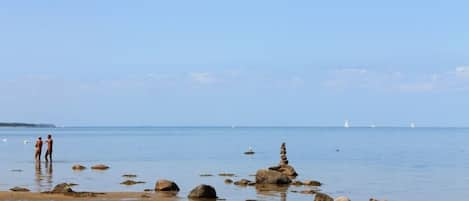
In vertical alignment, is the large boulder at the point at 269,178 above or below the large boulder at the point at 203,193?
above

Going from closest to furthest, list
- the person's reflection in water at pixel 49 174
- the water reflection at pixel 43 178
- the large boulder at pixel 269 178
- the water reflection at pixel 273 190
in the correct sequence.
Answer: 1. the water reflection at pixel 273 190
2. the water reflection at pixel 43 178
3. the person's reflection in water at pixel 49 174
4. the large boulder at pixel 269 178

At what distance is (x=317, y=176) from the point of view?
45.8 metres

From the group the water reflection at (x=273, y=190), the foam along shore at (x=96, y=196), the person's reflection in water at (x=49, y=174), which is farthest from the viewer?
the person's reflection in water at (x=49, y=174)

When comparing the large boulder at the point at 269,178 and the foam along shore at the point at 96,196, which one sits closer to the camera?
the foam along shore at the point at 96,196

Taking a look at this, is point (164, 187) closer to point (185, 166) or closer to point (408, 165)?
point (185, 166)

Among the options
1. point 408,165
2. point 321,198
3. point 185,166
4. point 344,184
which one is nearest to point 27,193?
point 321,198

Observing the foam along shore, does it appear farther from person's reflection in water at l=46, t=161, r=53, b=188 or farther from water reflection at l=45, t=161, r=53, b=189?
person's reflection in water at l=46, t=161, r=53, b=188

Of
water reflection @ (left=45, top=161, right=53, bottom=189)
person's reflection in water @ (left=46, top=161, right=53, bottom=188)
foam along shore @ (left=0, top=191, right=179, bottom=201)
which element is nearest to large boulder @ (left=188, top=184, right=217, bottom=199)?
foam along shore @ (left=0, top=191, right=179, bottom=201)

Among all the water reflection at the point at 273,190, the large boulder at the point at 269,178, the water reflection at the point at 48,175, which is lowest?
the water reflection at the point at 273,190

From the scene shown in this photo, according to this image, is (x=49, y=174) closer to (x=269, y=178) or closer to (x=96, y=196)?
(x=269, y=178)

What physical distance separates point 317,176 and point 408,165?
15618 millimetres

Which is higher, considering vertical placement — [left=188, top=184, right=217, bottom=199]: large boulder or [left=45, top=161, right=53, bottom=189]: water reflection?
[left=45, top=161, right=53, bottom=189]: water reflection

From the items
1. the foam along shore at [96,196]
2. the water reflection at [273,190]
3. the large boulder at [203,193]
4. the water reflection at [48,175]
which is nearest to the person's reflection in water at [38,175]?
the water reflection at [48,175]

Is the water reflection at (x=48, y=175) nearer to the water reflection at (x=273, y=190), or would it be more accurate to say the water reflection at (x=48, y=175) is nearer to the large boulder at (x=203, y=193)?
the large boulder at (x=203, y=193)
